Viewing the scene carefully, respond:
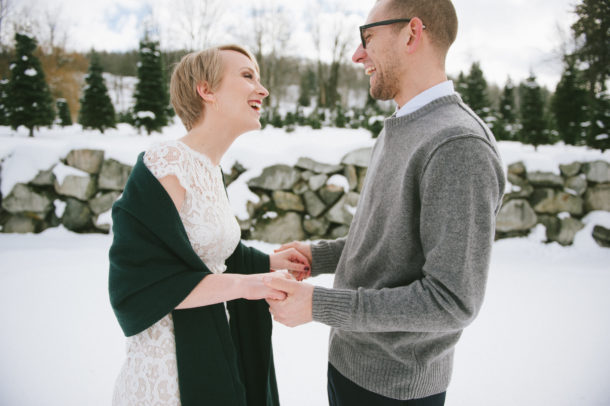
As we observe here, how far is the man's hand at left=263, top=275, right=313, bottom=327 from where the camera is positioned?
114cm

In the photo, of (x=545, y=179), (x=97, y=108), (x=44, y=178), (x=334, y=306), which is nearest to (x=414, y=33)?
(x=334, y=306)

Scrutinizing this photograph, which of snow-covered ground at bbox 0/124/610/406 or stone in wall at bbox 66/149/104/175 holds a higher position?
stone in wall at bbox 66/149/104/175

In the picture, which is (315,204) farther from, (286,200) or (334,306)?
(334,306)

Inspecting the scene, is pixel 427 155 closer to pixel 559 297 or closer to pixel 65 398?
pixel 65 398

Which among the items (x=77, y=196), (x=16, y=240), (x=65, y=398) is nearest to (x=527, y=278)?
(x=65, y=398)

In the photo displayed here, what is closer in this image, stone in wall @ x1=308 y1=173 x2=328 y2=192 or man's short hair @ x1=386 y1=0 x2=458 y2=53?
man's short hair @ x1=386 y1=0 x2=458 y2=53

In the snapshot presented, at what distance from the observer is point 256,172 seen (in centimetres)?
571

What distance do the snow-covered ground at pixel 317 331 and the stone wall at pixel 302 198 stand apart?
21 cm

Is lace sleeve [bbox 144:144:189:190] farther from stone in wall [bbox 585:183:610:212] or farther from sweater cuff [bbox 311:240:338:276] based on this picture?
stone in wall [bbox 585:183:610:212]

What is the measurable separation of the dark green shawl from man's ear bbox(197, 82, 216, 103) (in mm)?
399

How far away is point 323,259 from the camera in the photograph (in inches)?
69.8

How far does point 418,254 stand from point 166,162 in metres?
0.95

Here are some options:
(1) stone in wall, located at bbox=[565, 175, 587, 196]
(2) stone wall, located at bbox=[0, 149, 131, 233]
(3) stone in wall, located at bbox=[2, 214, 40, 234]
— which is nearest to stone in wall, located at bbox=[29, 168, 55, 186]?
(2) stone wall, located at bbox=[0, 149, 131, 233]

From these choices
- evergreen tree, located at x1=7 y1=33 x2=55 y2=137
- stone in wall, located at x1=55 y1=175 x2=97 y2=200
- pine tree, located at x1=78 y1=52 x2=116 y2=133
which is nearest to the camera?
stone in wall, located at x1=55 y1=175 x2=97 y2=200
